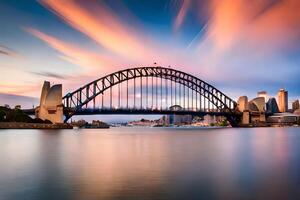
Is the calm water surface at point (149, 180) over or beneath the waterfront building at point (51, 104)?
beneath

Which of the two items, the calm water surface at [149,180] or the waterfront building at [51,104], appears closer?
the calm water surface at [149,180]

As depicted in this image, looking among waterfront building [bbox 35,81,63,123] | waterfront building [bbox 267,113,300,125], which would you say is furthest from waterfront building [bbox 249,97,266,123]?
waterfront building [bbox 35,81,63,123]

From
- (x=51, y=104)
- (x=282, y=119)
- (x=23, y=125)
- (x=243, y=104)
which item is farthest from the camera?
(x=282, y=119)

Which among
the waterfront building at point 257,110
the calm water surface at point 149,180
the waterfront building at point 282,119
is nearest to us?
the calm water surface at point 149,180

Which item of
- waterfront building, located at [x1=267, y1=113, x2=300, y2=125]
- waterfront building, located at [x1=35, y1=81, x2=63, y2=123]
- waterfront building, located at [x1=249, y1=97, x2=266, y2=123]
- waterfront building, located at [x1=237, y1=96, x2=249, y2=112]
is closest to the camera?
waterfront building, located at [x1=35, y1=81, x2=63, y2=123]

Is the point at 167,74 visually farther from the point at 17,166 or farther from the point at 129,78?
the point at 17,166

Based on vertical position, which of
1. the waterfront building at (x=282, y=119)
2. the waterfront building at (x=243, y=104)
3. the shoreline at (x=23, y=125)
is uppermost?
the waterfront building at (x=243, y=104)

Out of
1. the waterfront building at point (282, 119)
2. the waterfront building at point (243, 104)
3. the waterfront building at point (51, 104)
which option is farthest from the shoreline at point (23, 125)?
the waterfront building at point (282, 119)

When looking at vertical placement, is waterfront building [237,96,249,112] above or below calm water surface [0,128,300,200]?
above

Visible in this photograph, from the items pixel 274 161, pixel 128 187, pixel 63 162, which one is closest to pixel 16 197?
pixel 128 187

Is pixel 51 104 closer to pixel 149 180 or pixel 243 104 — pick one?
pixel 243 104

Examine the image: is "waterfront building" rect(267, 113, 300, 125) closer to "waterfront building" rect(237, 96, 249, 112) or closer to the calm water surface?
"waterfront building" rect(237, 96, 249, 112)

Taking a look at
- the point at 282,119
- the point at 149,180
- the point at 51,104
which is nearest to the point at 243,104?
the point at 282,119

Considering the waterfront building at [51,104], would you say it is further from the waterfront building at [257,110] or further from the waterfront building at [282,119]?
the waterfront building at [282,119]
